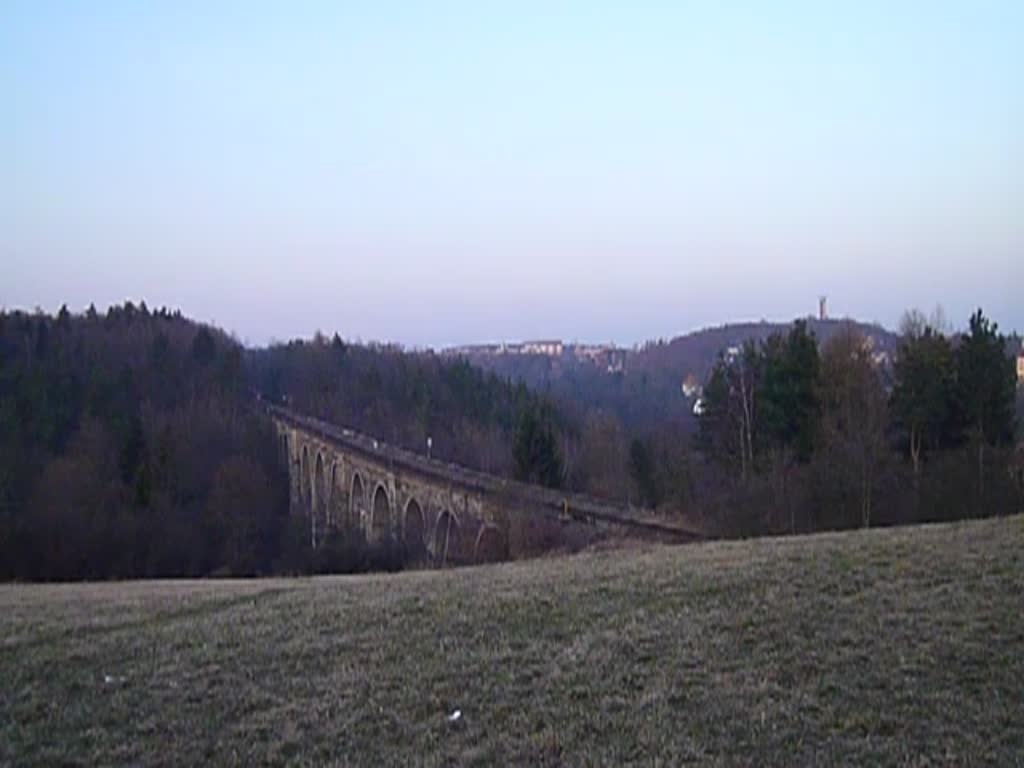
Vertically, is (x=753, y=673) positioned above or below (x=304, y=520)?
above

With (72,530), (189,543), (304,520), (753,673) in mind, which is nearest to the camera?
(753,673)

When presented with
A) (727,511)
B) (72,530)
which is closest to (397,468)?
(72,530)

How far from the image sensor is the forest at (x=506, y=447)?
2709 centimetres

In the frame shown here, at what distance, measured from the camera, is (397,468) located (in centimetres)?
4691

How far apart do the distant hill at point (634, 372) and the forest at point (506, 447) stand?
31.4 feet

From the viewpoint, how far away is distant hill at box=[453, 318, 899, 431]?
105 m

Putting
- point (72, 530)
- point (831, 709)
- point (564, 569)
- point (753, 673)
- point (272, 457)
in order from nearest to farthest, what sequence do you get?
point (831, 709) → point (753, 673) → point (564, 569) → point (72, 530) → point (272, 457)

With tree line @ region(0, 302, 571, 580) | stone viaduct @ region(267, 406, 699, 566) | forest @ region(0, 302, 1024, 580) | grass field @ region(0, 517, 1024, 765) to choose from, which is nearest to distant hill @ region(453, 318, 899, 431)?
forest @ region(0, 302, 1024, 580)

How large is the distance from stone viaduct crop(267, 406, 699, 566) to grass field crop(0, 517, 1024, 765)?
15.9 meters

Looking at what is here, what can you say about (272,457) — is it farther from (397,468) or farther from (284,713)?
(284,713)

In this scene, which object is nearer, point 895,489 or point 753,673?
point 753,673

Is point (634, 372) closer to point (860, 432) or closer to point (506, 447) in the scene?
point (506, 447)

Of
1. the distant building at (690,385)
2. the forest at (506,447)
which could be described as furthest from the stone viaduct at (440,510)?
the distant building at (690,385)

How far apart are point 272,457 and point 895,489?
203 ft
